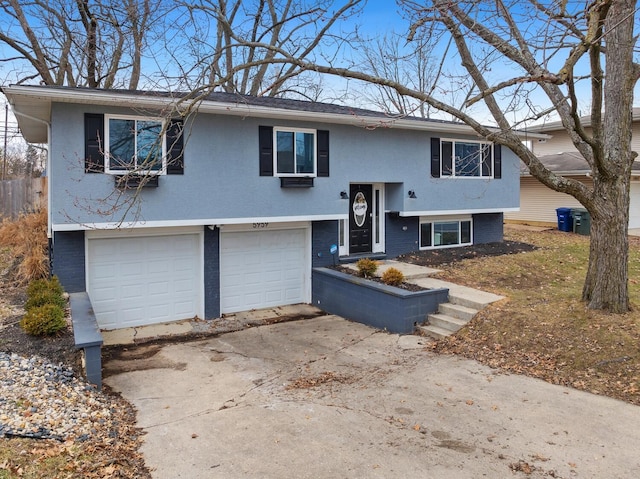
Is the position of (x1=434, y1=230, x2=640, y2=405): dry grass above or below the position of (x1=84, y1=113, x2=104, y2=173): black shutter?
below

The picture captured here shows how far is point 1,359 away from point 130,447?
8.11 ft

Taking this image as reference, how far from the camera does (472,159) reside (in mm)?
14367

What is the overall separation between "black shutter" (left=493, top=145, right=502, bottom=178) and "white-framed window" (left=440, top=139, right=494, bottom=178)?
153 mm

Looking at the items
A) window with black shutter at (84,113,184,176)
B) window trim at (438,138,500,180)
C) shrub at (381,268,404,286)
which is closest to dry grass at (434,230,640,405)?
shrub at (381,268,404,286)

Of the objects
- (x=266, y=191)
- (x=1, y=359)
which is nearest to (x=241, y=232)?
(x=266, y=191)

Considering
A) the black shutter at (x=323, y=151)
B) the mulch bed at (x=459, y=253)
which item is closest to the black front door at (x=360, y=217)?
the mulch bed at (x=459, y=253)

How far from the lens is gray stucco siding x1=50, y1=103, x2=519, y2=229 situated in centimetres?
918

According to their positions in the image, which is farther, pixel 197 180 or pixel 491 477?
pixel 197 180

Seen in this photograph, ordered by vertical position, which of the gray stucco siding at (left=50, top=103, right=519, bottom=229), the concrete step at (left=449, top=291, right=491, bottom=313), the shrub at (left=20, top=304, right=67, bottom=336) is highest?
the gray stucco siding at (left=50, top=103, right=519, bottom=229)

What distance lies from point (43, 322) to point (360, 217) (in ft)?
27.6

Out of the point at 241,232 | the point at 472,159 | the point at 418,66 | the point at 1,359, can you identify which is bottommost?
the point at 1,359

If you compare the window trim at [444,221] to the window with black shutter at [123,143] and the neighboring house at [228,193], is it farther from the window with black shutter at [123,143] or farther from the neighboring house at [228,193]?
the window with black shutter at [123,143]

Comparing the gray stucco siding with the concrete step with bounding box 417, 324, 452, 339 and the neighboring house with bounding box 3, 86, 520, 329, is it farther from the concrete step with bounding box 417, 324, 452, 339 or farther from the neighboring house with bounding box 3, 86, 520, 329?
the concrete step with bounding box 417, 324, 452, 339

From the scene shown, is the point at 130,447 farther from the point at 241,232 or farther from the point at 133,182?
the point at 241,232
